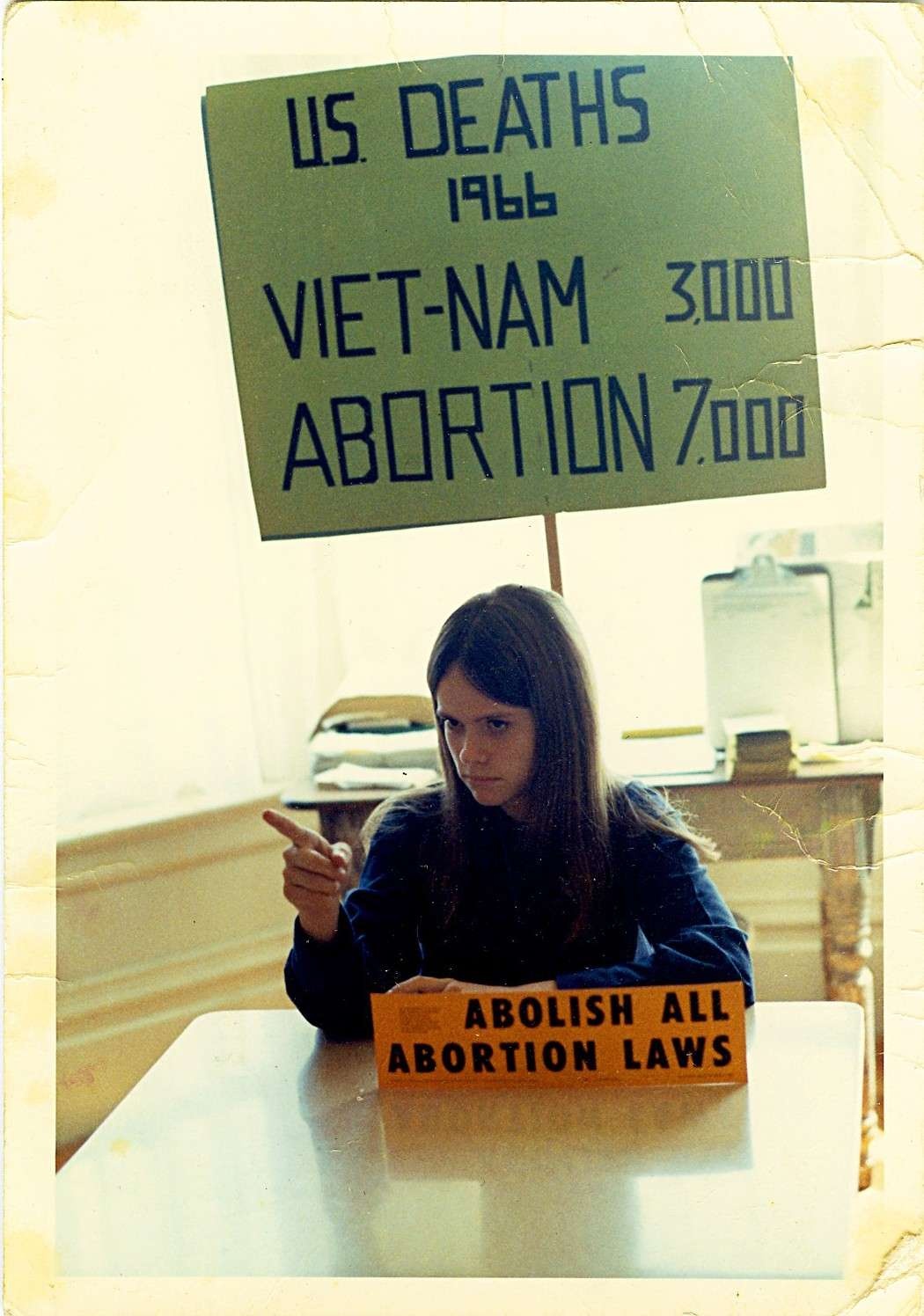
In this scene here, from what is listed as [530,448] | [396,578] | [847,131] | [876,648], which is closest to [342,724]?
[396,578]

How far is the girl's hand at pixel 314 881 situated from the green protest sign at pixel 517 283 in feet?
0.72

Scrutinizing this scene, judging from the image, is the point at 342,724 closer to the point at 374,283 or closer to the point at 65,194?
the point at 374,283

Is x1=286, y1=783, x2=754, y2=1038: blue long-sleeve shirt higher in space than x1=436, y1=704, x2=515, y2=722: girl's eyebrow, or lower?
lower

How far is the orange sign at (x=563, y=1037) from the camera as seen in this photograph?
841mm

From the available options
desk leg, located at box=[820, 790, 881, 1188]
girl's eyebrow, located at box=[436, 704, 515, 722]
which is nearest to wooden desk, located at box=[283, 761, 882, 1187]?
desk leg, located at box=[820, 790, 881, 1188]

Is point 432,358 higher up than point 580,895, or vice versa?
point 432,358

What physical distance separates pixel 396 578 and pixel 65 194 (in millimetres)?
333

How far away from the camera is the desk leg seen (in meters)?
0.85

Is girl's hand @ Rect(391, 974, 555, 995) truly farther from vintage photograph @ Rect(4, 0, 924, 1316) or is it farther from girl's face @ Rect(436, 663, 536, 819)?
girl's face @ Rect(436, 663, 536, 819)

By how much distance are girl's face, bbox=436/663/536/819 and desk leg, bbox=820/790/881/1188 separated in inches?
7.9

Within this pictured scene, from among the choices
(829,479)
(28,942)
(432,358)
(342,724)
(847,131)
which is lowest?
(28,942)

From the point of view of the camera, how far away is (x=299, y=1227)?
0.82 meters

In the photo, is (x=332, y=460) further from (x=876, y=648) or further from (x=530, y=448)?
(x=876, y=648)

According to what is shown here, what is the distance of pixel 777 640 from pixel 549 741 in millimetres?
160
